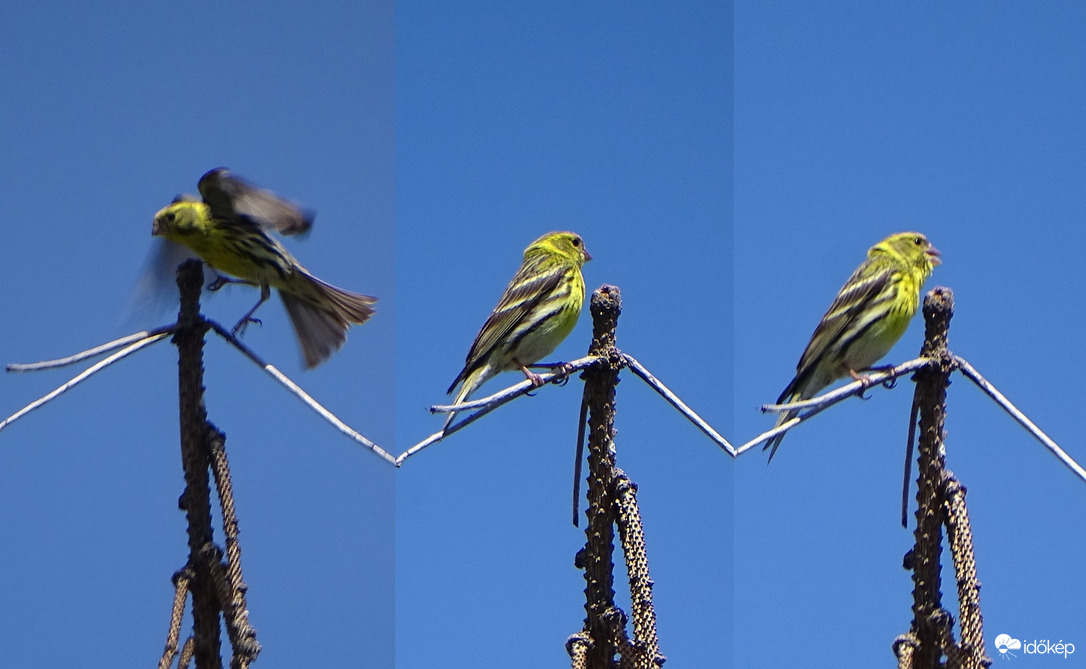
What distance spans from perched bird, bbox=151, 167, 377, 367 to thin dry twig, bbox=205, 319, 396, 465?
910 mm

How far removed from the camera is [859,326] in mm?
5035

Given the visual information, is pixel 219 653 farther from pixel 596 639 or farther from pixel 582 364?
pixel 582 364

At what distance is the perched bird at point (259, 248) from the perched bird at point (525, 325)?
486 mm

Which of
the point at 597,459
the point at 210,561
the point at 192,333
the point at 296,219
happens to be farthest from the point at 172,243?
the point at 597,459

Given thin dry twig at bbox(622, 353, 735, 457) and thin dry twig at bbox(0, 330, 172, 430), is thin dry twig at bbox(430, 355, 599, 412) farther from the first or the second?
thin dry twig at bbox(0, 330, 172, 430)

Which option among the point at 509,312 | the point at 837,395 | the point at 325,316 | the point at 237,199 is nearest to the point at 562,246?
the point at 509,312

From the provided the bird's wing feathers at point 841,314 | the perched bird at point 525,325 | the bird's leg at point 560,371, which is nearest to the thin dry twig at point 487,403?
the bird's leg at point 560,371

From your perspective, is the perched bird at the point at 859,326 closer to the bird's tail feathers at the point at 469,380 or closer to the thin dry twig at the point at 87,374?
the bird's tail feathers at the point at 469,380

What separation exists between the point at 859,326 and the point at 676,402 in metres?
1.52

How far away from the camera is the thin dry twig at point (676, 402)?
12.2ft

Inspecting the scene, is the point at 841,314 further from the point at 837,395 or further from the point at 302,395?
the point at 302,395

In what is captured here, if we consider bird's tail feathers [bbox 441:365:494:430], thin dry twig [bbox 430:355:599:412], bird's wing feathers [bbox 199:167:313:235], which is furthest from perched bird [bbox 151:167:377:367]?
thin dry twig [bbox 430:355:599:412]

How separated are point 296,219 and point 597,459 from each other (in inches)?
58.2

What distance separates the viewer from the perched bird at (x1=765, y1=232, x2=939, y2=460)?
5.01 metres
